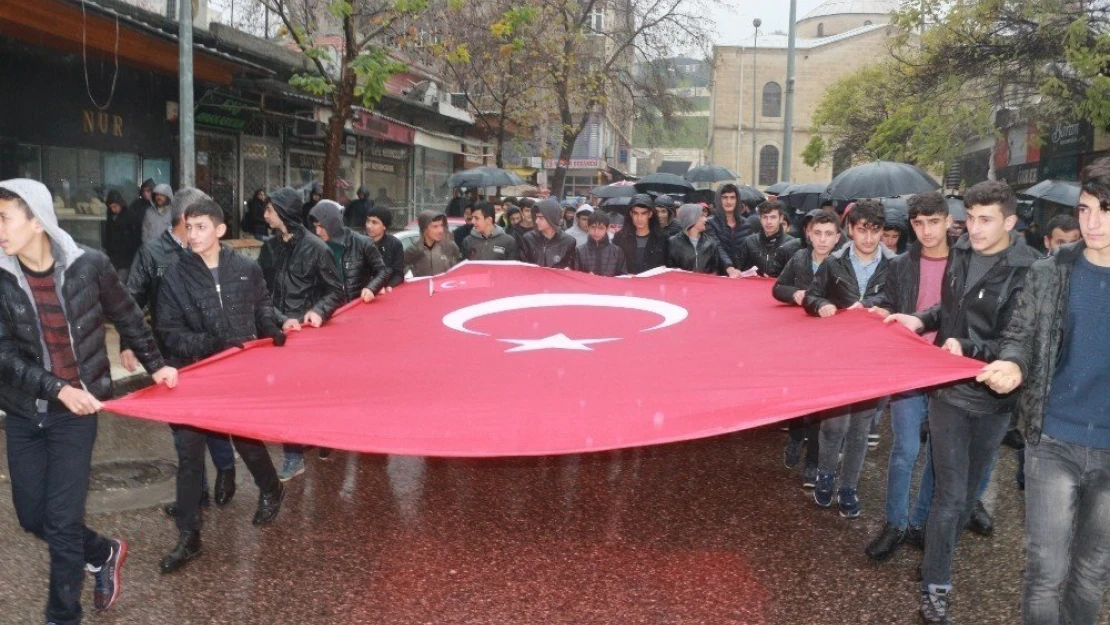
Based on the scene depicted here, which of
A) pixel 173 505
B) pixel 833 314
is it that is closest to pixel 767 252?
pixel 833 314

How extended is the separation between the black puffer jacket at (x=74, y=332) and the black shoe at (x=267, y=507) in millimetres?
1588

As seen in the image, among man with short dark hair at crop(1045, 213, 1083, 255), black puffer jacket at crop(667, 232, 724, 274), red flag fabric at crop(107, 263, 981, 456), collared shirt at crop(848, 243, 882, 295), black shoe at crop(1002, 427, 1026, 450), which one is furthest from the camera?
black puffer jacket at crop(667, 232, 724, 274)

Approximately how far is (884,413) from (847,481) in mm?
4195

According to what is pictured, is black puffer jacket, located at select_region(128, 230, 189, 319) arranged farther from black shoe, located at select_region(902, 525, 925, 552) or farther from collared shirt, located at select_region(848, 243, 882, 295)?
black shoe, located at select_region(902, 525, 925, 552)

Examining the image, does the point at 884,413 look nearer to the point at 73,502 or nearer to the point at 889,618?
the point at 889,618

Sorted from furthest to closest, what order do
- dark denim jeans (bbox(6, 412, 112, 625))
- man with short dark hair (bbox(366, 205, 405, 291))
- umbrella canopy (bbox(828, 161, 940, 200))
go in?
umbrella canopy (bbox(828, 161, 940, 200)) < man with short dark hair (bbox(366, 205, 405, 291)) < dark denim jeans (bbox(6, 412, 112, 625))

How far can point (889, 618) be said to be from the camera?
15.1 feet

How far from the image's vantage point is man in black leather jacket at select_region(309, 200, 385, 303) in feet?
23.5

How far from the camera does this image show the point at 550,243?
959 cm

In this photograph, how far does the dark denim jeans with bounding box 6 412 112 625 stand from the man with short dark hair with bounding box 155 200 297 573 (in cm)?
96

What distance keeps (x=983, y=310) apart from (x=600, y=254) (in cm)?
526

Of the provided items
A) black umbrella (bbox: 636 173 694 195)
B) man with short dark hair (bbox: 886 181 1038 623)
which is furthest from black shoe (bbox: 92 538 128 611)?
black umbrella (bbox: 636 173 694 195)

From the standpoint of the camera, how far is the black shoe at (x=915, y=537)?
218 inches

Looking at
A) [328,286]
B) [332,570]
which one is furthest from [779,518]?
[328,286]
